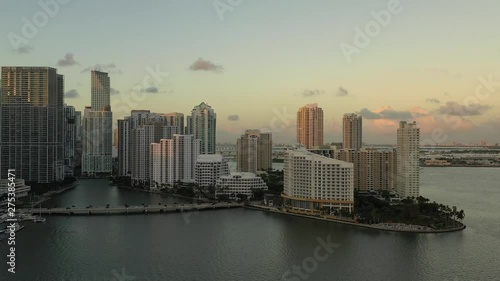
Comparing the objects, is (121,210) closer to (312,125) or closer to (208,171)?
(208,171)

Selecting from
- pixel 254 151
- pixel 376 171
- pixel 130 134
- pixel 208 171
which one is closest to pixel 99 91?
pixel 130 134

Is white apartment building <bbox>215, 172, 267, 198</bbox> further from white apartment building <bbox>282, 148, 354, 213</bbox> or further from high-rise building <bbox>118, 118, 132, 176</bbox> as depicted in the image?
high-rise building <bbox>118, 118, 132, 176</bbox>

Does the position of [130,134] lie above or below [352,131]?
below

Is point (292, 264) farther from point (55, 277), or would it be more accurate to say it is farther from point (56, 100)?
point (56, 100)

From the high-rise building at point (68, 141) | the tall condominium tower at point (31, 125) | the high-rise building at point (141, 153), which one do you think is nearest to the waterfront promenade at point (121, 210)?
the tall condominium tower at point (31, 125)

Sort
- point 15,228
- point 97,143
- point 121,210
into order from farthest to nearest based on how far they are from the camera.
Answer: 1. point 97,143
2. point 121,210
3. point 15,228

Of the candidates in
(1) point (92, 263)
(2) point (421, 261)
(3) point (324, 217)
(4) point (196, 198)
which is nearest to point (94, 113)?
(4) point (196, 198)

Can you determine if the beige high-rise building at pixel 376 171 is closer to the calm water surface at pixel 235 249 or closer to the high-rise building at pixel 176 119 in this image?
the calm water surface at pixel 235 249

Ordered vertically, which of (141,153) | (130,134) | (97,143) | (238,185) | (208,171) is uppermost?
(130,134)
